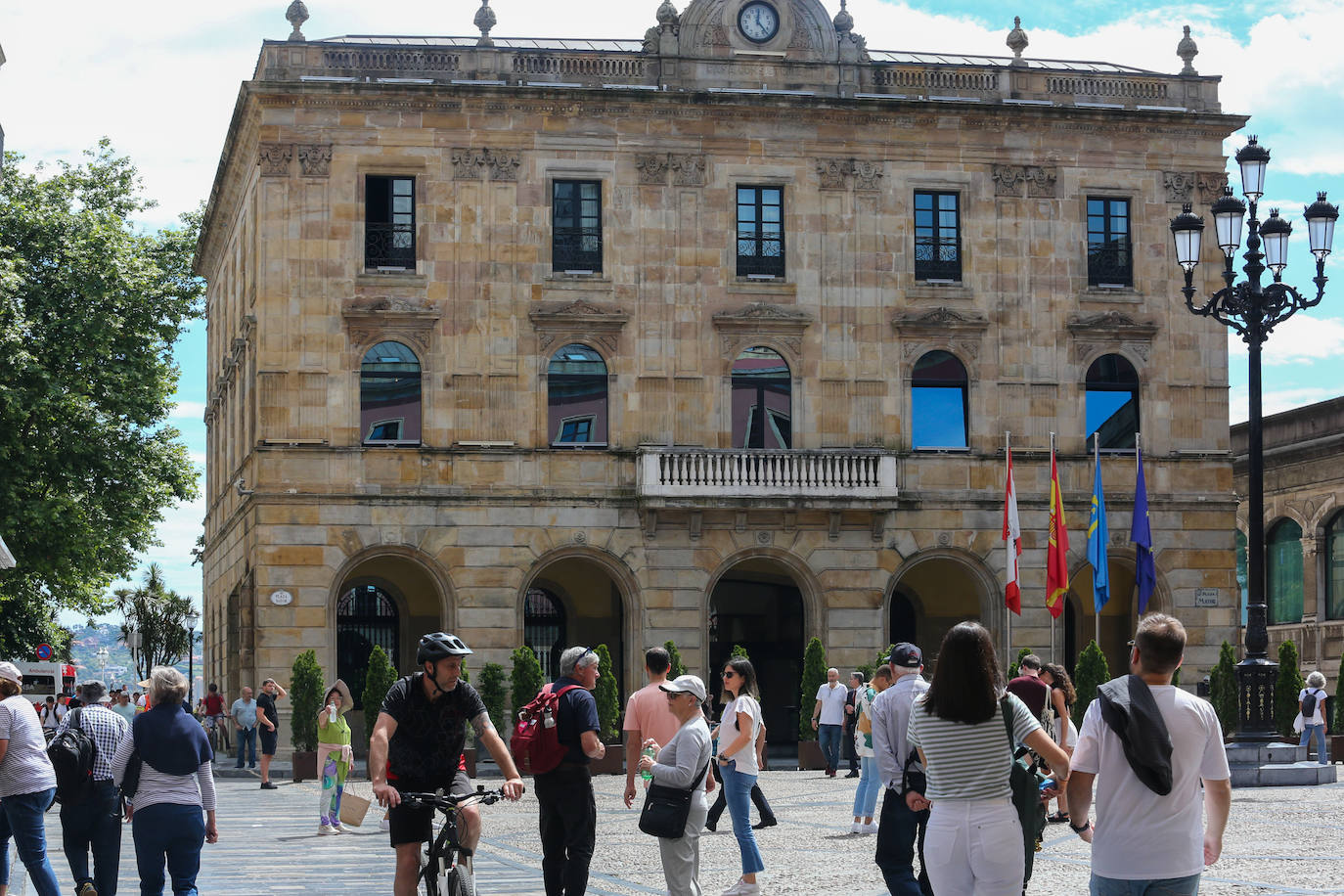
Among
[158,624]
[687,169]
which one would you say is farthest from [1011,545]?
[158,624]

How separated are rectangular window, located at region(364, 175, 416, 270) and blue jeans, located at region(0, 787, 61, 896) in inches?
977

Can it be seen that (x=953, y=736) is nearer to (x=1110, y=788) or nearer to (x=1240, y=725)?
(x=1110, y=788)

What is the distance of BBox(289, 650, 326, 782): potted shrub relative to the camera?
1366 inches

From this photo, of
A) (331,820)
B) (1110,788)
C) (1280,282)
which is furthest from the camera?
(1280,282)

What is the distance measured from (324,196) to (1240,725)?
65.7 ft

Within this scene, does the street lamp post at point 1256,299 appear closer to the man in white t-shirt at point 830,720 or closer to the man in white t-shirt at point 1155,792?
the man in white t-shirt at point 830,720

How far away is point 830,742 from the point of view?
105 feet

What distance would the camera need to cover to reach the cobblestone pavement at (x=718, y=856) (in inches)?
601

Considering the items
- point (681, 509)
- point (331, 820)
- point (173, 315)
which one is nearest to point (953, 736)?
point (331, 820)

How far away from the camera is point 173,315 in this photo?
47.6 meters

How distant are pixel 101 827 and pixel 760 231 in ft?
87.6

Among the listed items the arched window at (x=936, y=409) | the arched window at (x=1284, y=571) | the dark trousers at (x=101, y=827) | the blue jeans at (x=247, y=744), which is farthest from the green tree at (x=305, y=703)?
the arched window at (x=1284, y=571)

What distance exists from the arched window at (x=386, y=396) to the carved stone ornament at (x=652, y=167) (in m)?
5.92

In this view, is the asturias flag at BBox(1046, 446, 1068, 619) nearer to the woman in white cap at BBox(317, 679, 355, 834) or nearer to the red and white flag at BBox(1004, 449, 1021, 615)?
the red and white flag at BBox(1004, 449, 1021, 615)
